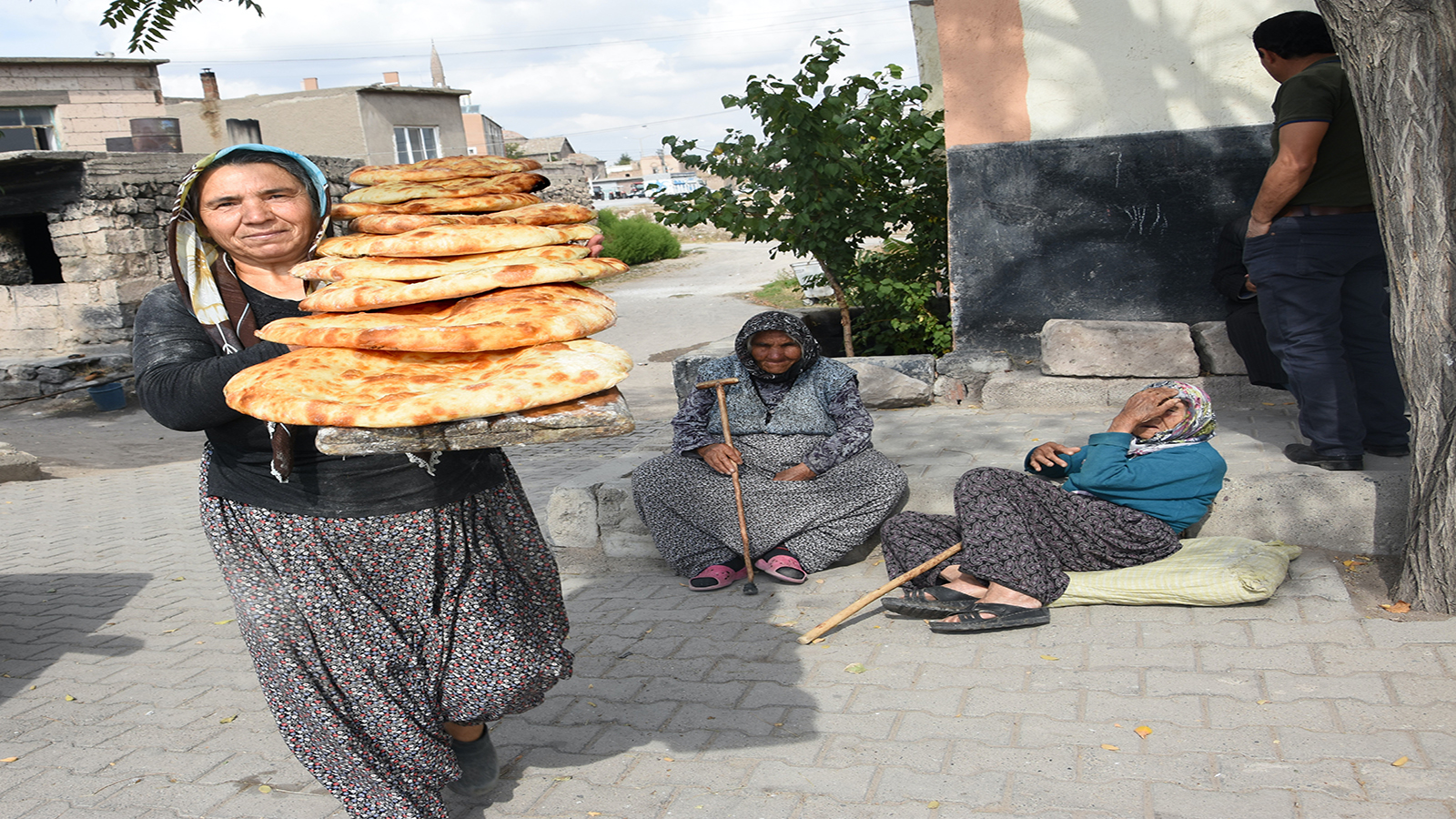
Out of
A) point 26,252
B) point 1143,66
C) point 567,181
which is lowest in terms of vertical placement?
point 1143,66

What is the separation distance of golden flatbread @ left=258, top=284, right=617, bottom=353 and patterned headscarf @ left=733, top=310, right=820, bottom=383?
212 centimetres

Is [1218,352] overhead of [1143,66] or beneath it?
beneath

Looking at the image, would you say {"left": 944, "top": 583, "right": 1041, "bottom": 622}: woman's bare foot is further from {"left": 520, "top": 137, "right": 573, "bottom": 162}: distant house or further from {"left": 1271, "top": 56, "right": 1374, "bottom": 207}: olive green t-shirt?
{"left": 520, "top": 137, "right": 573, "bottom": 162}: distant house

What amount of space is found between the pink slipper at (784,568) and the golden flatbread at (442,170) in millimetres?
2152

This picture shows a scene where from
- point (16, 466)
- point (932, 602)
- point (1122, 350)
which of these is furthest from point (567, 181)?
point (932, 602)

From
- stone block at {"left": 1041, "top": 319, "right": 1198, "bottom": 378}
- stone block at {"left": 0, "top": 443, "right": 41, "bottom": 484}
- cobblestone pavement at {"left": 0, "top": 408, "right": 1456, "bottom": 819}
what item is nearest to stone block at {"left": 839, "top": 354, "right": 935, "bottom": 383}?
stone block at {"left": 1041, "top": 319, "right": 1198, "bottom": 378}

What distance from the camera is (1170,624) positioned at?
336 centimetres

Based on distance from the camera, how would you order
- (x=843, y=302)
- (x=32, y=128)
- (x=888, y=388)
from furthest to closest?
(x=32, y=128) → (x=843, y=302) → (x=888, y=388)

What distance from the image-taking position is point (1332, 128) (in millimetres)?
3848

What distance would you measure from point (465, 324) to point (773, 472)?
2.56 meters

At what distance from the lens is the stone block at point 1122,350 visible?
5586 mm

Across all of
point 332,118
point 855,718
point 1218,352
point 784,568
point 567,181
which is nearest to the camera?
point 855,718

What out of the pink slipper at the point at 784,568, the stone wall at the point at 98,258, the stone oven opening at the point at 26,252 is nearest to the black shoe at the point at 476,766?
the pink slipper at the point at 784,568

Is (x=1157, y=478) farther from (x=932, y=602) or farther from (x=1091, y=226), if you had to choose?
(x=1091, y=226)
